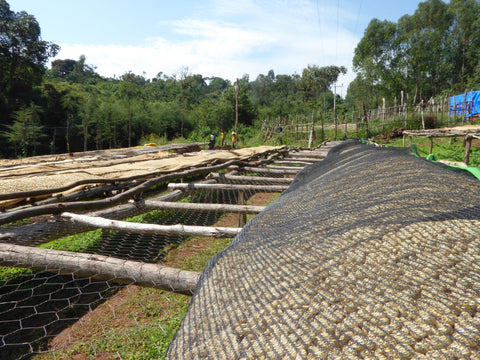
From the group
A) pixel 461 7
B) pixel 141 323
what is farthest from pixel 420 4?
pixel 141 323

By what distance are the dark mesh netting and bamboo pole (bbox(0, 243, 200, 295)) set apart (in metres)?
0.23

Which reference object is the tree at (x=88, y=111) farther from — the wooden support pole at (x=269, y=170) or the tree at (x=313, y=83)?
the tree at (x=313, y=83)

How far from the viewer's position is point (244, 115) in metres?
27.5

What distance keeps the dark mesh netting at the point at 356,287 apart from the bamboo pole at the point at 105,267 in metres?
0.23

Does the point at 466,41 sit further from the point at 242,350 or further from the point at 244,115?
the point at 242,350

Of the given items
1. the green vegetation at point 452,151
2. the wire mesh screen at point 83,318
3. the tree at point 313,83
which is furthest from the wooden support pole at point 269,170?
the tree at point 313,83

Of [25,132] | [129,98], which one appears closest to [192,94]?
[129,98]

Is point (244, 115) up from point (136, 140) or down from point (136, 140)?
up

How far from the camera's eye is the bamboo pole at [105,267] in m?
1.03

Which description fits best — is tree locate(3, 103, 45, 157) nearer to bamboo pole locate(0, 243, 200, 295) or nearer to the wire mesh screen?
the wire mesh screen

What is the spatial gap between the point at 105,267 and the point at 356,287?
3.21 ft

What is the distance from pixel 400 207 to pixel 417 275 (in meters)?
0.30

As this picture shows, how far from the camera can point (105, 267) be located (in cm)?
117

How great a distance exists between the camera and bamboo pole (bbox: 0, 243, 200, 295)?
3.38 feet
